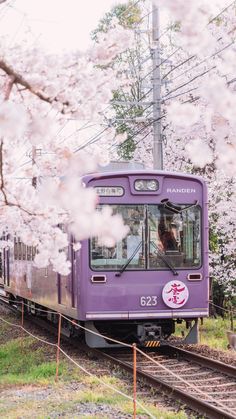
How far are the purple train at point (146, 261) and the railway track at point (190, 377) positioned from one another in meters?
0.45

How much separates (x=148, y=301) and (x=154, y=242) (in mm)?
866

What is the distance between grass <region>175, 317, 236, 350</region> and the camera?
13.3 m

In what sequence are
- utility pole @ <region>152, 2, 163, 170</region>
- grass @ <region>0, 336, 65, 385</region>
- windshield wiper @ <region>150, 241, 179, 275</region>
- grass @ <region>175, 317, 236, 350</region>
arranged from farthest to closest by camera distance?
utility pole @ <region>152, 2, 163, 170</region> < grass @ <region>175, 317, 236, 350</region> < windshield wiper @ <region>150, 241, 179, 275</region> < grass @ <region>0, 336, 65, 385</region>

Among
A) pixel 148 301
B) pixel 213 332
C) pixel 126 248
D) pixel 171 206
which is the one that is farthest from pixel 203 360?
pixel 213 332

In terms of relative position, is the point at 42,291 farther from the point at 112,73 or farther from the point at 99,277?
the point at 112,73

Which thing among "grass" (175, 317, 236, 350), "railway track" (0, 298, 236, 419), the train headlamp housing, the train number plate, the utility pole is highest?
the utility pole

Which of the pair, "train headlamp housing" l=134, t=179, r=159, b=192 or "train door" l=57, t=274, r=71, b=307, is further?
"train door" l=57, t=274, r=71, b=307

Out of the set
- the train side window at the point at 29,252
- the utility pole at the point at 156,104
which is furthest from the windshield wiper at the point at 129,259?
the utility pole at the point at 156,104

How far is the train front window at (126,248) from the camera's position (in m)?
11.0

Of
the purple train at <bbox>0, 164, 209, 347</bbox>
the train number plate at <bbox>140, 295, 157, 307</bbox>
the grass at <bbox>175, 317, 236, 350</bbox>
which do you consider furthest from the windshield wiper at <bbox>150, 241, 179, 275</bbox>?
the grass at <bbox>175, 317, 236, 350</bbox>

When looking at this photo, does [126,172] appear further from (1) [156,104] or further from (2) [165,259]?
(1) [156,104]

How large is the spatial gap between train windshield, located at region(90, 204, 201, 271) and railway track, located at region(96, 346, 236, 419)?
4.59 feet

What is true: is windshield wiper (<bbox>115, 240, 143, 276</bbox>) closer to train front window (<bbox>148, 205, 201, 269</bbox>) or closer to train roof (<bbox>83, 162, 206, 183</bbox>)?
train front window (<bbox>148, 205, 201, 269</bbox>)

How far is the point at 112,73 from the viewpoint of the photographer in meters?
6.93
